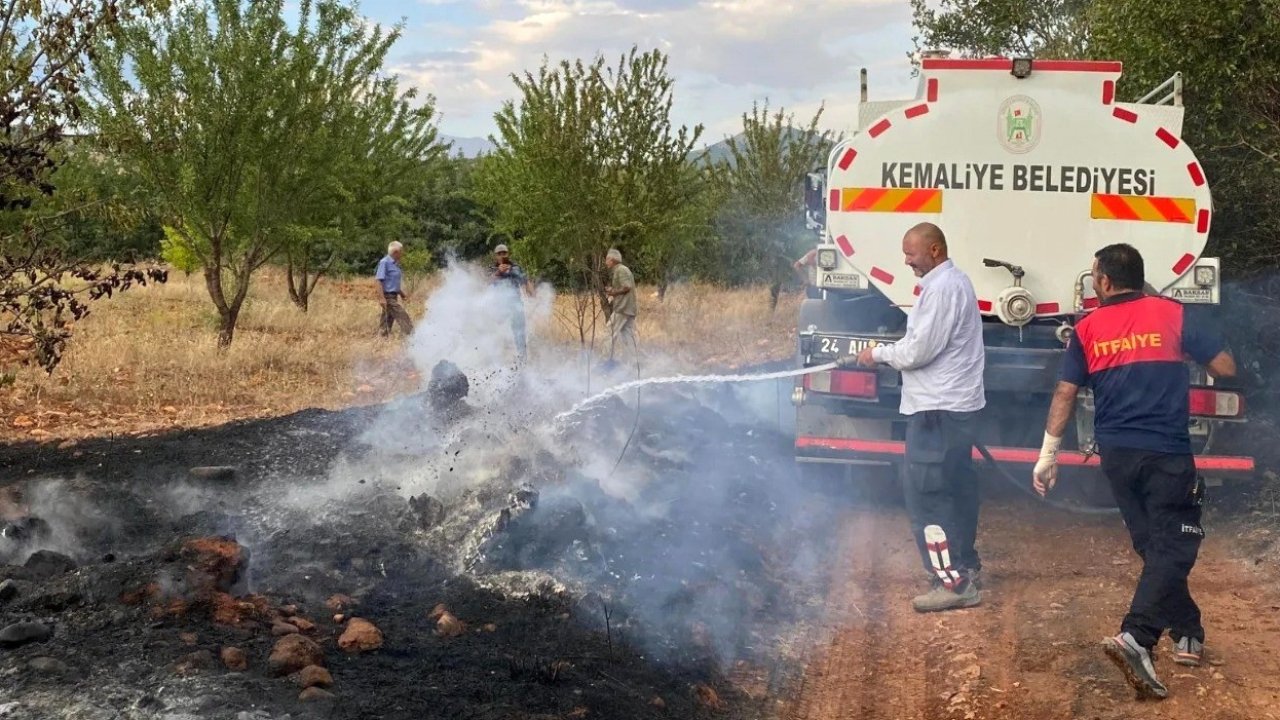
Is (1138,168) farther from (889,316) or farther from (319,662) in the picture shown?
(319,662)

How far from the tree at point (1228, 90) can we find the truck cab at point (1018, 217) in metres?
1.33

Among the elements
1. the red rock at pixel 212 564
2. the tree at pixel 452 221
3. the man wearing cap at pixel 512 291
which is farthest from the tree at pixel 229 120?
the tree at pixel 452 221

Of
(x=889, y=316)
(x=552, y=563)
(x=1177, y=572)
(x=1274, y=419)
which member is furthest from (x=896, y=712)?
(x=1274, y=419)

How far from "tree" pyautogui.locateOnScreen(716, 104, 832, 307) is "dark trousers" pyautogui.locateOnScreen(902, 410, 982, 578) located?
48.7 ft

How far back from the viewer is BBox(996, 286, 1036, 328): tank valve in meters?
6.18

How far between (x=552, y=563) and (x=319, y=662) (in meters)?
1.58

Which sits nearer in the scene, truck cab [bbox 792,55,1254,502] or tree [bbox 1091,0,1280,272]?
truck cab [bbox 792,55,1254,502]

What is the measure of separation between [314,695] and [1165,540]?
334 centimetres

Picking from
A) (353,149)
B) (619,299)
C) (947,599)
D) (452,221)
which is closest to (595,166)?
(619,299)

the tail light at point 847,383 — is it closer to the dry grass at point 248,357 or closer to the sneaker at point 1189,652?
the sneaker at point 1189,652

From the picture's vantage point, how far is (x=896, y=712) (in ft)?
13.4

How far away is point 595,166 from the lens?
12750 millimetres

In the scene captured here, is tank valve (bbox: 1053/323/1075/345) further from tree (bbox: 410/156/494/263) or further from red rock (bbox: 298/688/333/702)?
tree (bbox: 410/156/494/263)

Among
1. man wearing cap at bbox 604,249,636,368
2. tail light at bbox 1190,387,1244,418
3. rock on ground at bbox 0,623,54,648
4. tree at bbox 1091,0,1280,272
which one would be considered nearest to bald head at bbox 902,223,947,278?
tail light at bbox 1190,387,1244,418
